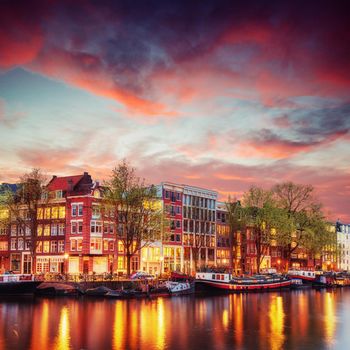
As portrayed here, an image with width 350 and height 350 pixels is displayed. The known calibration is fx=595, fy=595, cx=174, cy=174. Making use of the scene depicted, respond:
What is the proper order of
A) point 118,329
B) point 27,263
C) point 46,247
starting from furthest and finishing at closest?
point 27,263, point 46,247, point 118,329

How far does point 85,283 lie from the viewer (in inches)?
3597

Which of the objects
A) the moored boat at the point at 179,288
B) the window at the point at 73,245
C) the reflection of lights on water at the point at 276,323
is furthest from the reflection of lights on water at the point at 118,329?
the window at the point at 73,245

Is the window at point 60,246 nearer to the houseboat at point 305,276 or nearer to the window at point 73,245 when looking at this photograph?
the window at point 73,245

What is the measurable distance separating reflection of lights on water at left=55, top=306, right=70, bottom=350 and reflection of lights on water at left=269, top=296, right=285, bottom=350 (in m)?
17.1

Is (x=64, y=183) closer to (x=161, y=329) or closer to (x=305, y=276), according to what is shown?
(x=305, y=276)

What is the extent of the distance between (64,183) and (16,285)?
114 ft

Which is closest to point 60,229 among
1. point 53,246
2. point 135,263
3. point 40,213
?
point 53,246

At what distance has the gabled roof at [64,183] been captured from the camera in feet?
387

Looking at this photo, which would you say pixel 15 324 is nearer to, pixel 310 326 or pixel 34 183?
pixel 310 326

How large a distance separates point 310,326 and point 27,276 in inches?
1839

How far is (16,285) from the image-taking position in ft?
292

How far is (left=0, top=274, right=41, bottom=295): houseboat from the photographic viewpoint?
89.1 meters

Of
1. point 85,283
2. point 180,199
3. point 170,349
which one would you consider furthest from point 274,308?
point 180,199

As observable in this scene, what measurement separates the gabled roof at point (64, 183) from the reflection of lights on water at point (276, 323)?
47.1 m
